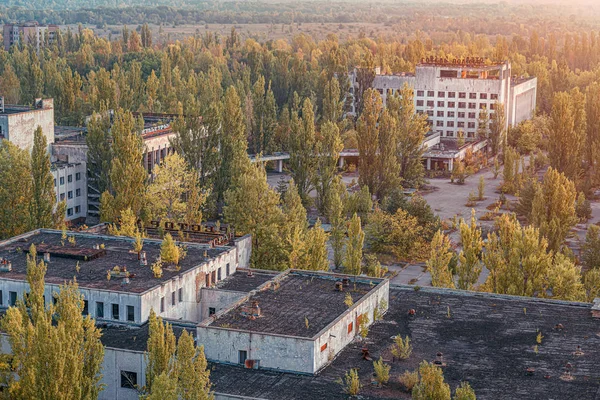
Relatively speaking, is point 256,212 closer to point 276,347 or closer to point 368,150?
point 276,347

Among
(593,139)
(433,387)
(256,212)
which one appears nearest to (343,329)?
(433,387)

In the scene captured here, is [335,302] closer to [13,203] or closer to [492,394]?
[492,394]

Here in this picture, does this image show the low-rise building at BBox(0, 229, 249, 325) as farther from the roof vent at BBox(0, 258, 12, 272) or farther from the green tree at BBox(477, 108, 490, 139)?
the green tree at BBox(477, 108, 490, 139)

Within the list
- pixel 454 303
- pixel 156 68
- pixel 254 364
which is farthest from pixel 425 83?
pixel 254 364

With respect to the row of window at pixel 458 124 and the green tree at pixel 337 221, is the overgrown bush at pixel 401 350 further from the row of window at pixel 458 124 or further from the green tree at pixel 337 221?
the row of window at pixel 458 124

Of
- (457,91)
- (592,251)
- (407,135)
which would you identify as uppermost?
(457,91)

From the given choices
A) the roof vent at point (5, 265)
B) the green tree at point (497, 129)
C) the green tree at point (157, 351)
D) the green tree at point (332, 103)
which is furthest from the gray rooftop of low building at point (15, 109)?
the green tree at point (497, 129)
